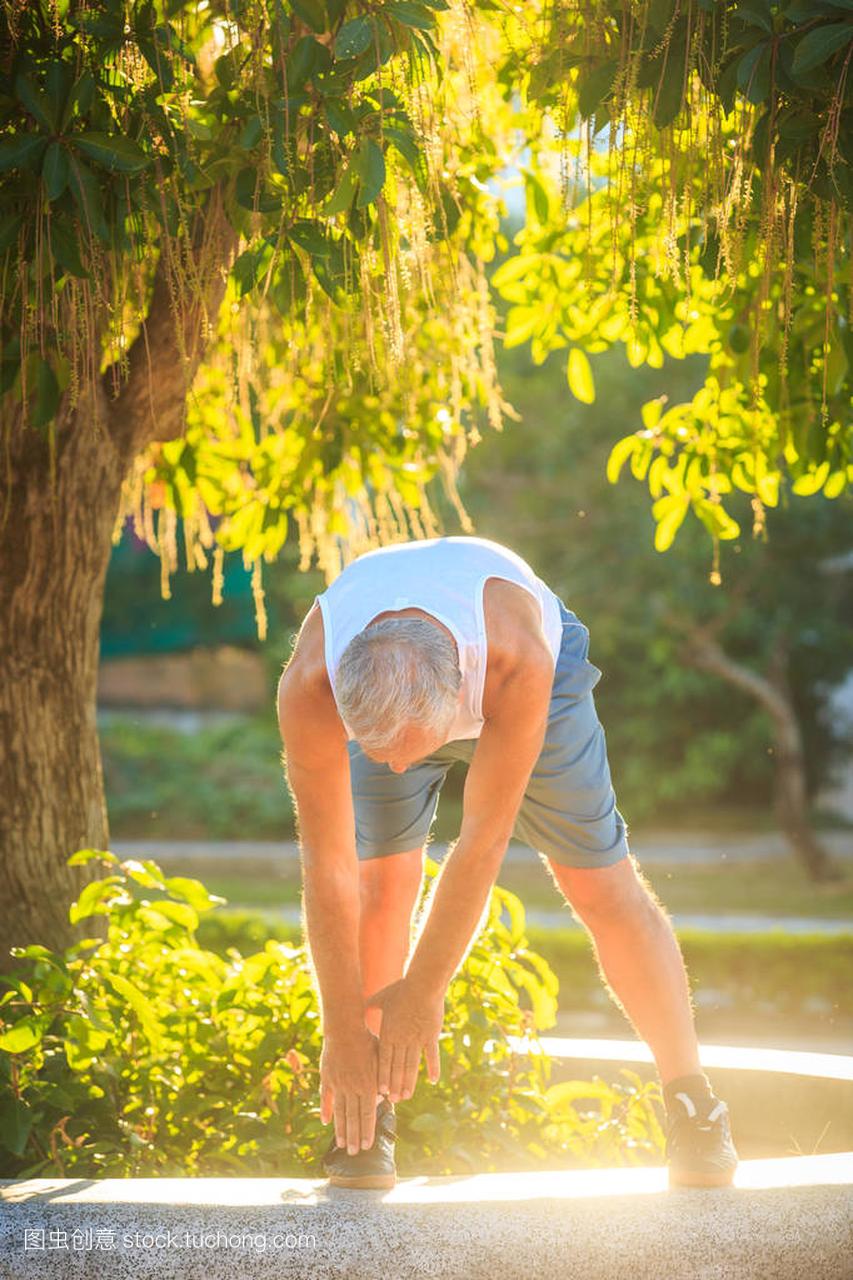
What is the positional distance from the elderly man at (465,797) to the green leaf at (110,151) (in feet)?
2.43

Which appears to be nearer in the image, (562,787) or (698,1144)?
(698,1144)

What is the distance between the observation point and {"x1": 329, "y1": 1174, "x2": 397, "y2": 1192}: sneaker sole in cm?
235

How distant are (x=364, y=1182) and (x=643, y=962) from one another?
621mm

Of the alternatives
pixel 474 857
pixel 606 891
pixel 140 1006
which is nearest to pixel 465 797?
pixel 474 857

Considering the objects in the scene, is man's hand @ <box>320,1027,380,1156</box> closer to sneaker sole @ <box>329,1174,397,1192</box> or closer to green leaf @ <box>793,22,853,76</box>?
sneaker sole @ <box>329,1174,397,1192</box>

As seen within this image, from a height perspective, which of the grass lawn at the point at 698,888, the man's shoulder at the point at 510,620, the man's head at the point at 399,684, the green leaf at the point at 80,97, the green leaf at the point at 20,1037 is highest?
the green leaf at the point at 80,97

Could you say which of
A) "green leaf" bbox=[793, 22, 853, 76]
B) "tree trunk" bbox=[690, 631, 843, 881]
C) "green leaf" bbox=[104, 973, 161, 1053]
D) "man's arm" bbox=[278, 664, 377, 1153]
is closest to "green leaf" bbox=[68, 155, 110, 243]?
"man's arm" bbox=[278, 664, 377, 1153]

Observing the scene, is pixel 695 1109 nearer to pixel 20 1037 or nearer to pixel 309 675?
pixel 309 675

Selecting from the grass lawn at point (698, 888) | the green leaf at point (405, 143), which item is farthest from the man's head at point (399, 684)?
the grass lawn at point (698, 888)

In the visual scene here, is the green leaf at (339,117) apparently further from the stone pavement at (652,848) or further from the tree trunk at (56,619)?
the stone pavement at (652,848)

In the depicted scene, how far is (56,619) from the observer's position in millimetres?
3393

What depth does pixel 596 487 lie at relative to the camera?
13.6 meters

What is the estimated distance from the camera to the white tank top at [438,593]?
226 cm

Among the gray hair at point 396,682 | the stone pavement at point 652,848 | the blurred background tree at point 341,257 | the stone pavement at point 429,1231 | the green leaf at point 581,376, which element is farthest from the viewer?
the stone pavement at point 652,848
